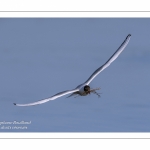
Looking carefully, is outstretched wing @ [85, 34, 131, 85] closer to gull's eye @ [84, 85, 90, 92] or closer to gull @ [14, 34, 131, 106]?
gull @ [14, 34, 131, 106]

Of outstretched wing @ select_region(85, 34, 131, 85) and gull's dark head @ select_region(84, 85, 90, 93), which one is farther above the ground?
outstretched wing @ select_region(85, 34, 131, 85)

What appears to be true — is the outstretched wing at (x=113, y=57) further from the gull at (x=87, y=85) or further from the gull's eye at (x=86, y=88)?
the gull's eye at (x=86, y=88)

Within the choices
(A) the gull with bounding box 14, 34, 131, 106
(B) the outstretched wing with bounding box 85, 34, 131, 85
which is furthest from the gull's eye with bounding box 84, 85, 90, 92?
(B) the outstretched wing with bounding box 85, 34, 131, 85

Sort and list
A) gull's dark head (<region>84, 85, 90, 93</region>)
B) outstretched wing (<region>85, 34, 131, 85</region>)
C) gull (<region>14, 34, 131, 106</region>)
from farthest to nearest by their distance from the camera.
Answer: outstretched wing (<region>85, 34, 131, 85</region>), gull's dark head (<region>84, 85, 90, 93</region>), gull (<region>14, 34, 131, 106</region>)

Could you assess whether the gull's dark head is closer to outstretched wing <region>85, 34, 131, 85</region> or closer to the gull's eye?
the gull's eye

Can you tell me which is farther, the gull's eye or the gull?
the gull's eye

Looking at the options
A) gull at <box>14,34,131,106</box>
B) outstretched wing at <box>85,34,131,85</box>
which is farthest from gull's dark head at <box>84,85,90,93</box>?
outstretched wing at <box>85,34,131,85</box>

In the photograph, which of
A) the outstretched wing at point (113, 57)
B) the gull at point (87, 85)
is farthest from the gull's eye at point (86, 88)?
the outstretched wing at point (113, 57)

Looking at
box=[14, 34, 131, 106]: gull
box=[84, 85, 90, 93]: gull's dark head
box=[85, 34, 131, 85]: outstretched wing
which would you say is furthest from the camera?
box=[85, 34, 131, 85]: outstretched wing

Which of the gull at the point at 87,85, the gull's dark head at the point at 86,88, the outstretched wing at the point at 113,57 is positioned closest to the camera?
the gull at the point at 87,85
